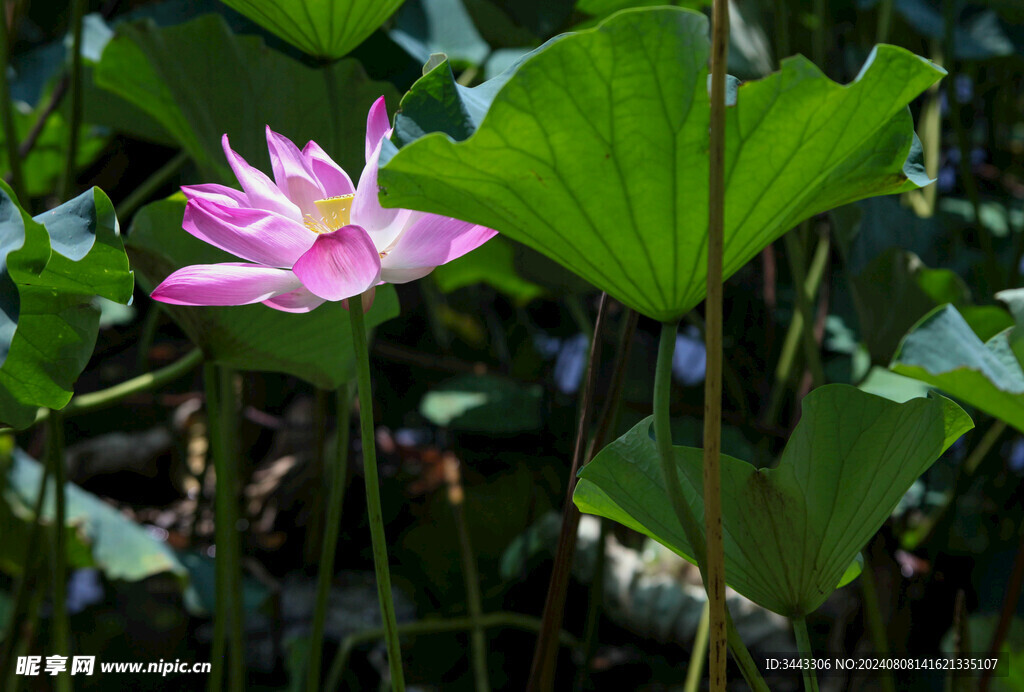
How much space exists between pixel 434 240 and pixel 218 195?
0.34ft

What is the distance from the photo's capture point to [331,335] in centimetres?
55

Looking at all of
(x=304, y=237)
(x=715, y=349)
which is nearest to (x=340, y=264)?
(x=304, y=237)

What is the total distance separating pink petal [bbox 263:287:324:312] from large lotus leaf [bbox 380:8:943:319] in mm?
84

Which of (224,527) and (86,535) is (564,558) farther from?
(86,535)

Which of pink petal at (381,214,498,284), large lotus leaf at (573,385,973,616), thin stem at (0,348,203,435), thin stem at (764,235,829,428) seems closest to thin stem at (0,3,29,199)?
thin stem at (0,348,203,435)

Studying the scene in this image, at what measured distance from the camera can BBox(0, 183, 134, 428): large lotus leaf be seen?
38 centimetres

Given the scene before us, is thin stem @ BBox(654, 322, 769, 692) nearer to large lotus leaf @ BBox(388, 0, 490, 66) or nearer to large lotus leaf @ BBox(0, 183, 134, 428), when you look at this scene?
large lotus leaf @ BBox(0, 183, 134, 428)

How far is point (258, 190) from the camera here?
0.36 metres

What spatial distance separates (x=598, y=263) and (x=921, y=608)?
0.82 meters

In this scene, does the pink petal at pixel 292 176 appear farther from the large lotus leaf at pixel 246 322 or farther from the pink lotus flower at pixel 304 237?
the large lotus leaf at pixel 246 322

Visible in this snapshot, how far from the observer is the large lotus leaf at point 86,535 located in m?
0.83

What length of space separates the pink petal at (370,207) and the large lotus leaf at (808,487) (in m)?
0.15

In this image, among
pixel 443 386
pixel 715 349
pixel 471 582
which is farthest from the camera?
pixel 443 386

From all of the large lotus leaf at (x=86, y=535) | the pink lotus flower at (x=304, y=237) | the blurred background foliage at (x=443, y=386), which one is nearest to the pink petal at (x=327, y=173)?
the pink lotus flower at (x=304, y=237)
